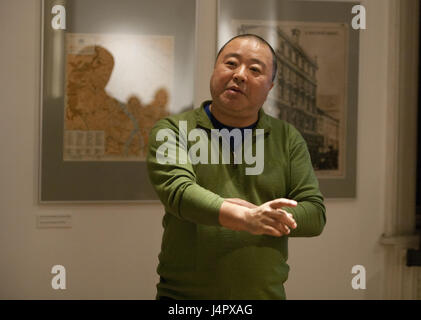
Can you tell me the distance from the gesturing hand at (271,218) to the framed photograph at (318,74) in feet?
3.81

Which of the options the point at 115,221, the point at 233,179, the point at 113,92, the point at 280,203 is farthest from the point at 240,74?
the point at 115,221

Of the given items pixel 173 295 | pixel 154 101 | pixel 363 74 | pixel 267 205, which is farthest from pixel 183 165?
pixel 363 74

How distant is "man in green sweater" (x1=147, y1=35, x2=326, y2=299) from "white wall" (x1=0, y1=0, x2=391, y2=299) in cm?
86

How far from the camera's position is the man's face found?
130cm

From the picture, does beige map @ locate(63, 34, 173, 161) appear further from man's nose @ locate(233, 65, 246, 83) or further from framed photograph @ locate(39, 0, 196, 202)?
man's nose @ locate(233, 65, 246, 83)

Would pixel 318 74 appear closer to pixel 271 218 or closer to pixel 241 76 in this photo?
pixel 241 76

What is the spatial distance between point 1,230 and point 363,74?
5.56 feet

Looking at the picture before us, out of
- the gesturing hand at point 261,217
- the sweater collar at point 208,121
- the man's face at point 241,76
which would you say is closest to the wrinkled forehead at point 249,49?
the man's face at point 241,76

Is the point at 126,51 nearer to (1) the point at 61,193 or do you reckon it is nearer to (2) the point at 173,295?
(1) the point at 61,193

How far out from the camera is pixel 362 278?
7.58ft

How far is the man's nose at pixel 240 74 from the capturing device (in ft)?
4.25

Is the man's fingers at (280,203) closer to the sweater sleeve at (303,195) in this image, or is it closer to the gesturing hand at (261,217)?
the gesturing hand at (261,217)

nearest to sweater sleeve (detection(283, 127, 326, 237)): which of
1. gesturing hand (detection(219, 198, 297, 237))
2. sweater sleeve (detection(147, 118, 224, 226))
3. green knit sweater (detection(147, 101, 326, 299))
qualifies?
green knit sweater (detection(147, 101, 326, 299))

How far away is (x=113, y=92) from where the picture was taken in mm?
2115
